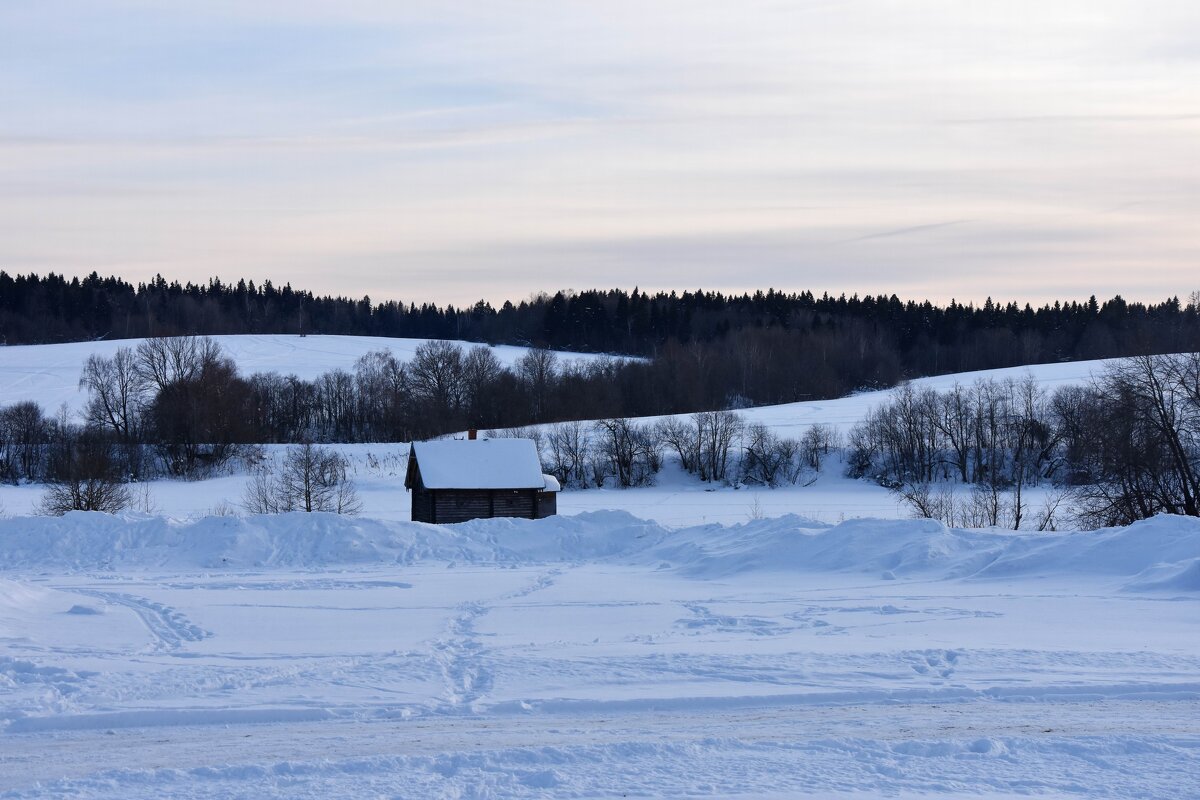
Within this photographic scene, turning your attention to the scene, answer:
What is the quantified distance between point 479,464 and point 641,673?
73.4ft

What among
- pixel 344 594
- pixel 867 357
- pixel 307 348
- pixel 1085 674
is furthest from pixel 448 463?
pixel 307 348

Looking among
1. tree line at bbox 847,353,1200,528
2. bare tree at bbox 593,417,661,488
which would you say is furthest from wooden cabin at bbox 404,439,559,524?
bare tree at bbox 593,417,661,488

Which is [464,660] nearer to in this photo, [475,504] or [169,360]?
[475,504]

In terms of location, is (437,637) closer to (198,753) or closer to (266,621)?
(266,621)

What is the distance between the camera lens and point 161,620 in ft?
46.3

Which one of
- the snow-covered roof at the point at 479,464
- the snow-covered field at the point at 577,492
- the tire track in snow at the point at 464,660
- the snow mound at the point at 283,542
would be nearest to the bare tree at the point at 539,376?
the snow-covered field at the point at 577,492

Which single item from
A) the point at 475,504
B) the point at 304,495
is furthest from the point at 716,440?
the point at 475,504

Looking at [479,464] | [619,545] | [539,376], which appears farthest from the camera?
[539,376]

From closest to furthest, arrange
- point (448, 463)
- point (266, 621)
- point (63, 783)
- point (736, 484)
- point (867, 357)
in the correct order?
point (63, 783) → point (266, 621) → point (448, 463) → point (736, 484) → point (867, 357)

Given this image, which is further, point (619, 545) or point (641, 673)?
point (619, 545)

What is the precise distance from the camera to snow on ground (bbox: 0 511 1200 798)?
7457mm

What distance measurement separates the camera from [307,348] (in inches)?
4476

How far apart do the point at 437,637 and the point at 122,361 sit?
263 feet

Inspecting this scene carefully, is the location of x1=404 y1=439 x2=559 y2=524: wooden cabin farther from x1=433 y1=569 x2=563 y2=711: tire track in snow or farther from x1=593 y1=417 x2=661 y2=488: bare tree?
x1=593 y1=417 x2=661 y2=488: bare tree
